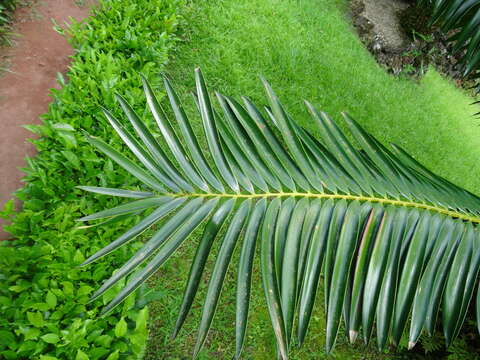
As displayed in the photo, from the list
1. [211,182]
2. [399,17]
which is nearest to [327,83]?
[399,17]

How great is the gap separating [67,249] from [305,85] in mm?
3179

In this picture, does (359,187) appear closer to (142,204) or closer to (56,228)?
(142,204)

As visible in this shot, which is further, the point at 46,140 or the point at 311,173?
the point at 46,140

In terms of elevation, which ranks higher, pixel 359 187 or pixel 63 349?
pixel 359 187

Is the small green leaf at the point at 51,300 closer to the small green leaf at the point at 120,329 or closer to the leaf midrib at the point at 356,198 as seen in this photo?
the small green leaf at the point at 120,329

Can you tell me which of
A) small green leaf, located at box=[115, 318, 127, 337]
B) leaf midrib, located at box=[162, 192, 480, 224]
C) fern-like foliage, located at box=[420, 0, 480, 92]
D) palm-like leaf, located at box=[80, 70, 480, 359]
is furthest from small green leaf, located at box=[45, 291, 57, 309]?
fern-like foliage, located at box=[420, 0, 480, 92]

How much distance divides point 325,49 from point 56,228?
412cm

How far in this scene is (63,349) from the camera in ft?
4.31

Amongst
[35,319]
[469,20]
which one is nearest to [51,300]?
[35,319]

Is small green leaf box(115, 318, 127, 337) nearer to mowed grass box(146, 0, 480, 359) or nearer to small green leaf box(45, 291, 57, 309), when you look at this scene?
small green leaf box(45, 291, 57, 309)

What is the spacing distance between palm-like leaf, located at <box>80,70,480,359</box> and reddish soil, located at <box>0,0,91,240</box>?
66.8 inches

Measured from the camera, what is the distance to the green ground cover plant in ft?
4.40

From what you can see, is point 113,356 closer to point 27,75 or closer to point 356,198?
point 356,198

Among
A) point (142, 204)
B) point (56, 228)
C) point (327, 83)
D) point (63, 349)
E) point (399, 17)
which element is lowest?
point (63, 349)
